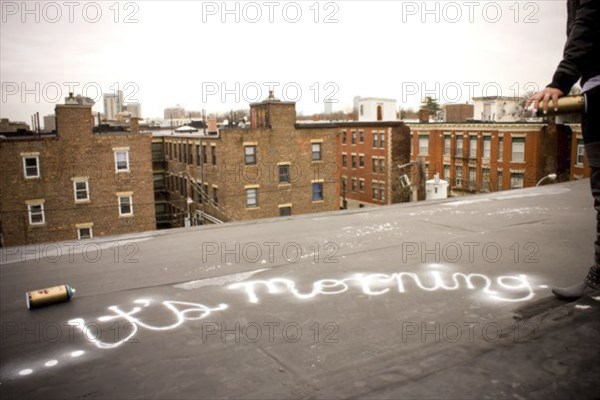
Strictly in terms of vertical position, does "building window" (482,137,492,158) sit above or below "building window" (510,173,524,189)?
above

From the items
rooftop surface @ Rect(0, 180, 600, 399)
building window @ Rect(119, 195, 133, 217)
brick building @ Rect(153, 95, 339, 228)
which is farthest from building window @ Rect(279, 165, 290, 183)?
rooftop surface @ Rect(0, 180, 600, 399)

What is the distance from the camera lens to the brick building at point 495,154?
37706mm

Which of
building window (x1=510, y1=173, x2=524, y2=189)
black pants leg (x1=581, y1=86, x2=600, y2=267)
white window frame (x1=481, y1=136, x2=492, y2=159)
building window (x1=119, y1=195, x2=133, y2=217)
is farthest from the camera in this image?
white window frame (x1=481, y1=136, x2=492, y2=159)

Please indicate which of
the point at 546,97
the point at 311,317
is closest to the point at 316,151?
the point at 311,317

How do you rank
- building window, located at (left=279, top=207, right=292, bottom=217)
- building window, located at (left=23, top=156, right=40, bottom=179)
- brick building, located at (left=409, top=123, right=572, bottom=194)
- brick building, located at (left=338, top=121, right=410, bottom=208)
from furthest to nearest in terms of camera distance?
brick building, located at (left=338, top=121, right=410, bottom=208) → brick building, located at (left=409, top=123, right=572, bottom=194) → building window, located at (left=279, top=207, right=292, bottom=217) → building window, located at (left=23, top=156, right=40, bottom=179)

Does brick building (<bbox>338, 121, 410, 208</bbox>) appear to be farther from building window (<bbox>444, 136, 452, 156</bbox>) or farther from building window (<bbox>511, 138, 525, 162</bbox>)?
building window (<bbox>511, 138, 525, 162</bbox>)

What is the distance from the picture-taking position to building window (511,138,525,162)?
38.2 metres

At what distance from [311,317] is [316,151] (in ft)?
114

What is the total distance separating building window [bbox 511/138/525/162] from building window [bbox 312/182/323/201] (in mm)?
17320

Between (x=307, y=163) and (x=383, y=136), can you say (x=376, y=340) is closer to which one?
(x=307, y=163)

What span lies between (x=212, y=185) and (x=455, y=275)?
32.9 metres

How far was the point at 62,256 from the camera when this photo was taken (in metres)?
5.31

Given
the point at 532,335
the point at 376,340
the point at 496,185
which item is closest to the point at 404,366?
the point at 376,340

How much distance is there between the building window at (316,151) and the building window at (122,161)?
14.8 meters
